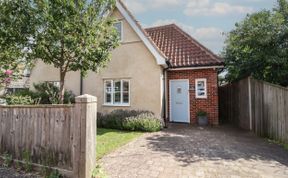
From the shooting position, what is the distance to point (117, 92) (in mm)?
13758

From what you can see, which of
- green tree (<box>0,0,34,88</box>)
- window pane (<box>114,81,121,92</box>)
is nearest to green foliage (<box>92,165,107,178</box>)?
green tree (<box>0,0,34,88</box>)

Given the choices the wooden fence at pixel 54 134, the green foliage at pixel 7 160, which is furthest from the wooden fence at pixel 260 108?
the green foliage at pixel 7 160

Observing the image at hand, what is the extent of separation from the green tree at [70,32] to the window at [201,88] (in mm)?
5451

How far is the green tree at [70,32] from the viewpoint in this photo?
8.21 meters

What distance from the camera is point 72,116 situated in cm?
487

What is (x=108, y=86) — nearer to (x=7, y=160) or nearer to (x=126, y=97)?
(x=126, y=97)

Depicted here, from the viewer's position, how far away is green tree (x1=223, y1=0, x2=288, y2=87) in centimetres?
1041

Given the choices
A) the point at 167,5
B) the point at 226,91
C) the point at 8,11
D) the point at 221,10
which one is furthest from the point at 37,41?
the point at 226,91

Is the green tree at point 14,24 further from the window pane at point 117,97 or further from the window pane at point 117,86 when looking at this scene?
the window pane at point 117,97

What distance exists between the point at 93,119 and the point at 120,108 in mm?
8512

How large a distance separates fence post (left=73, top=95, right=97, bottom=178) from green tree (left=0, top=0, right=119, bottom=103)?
453cm

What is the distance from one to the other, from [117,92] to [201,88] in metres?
5.06

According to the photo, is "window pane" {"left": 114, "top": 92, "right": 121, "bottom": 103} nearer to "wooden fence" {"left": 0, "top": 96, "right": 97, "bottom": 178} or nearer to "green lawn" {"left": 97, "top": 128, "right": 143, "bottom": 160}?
"green lawn" {"left": 97, "top": 128, "right": 143, "bottom": 160}

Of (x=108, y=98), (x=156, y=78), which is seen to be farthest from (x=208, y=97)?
(x=108, y=98)
